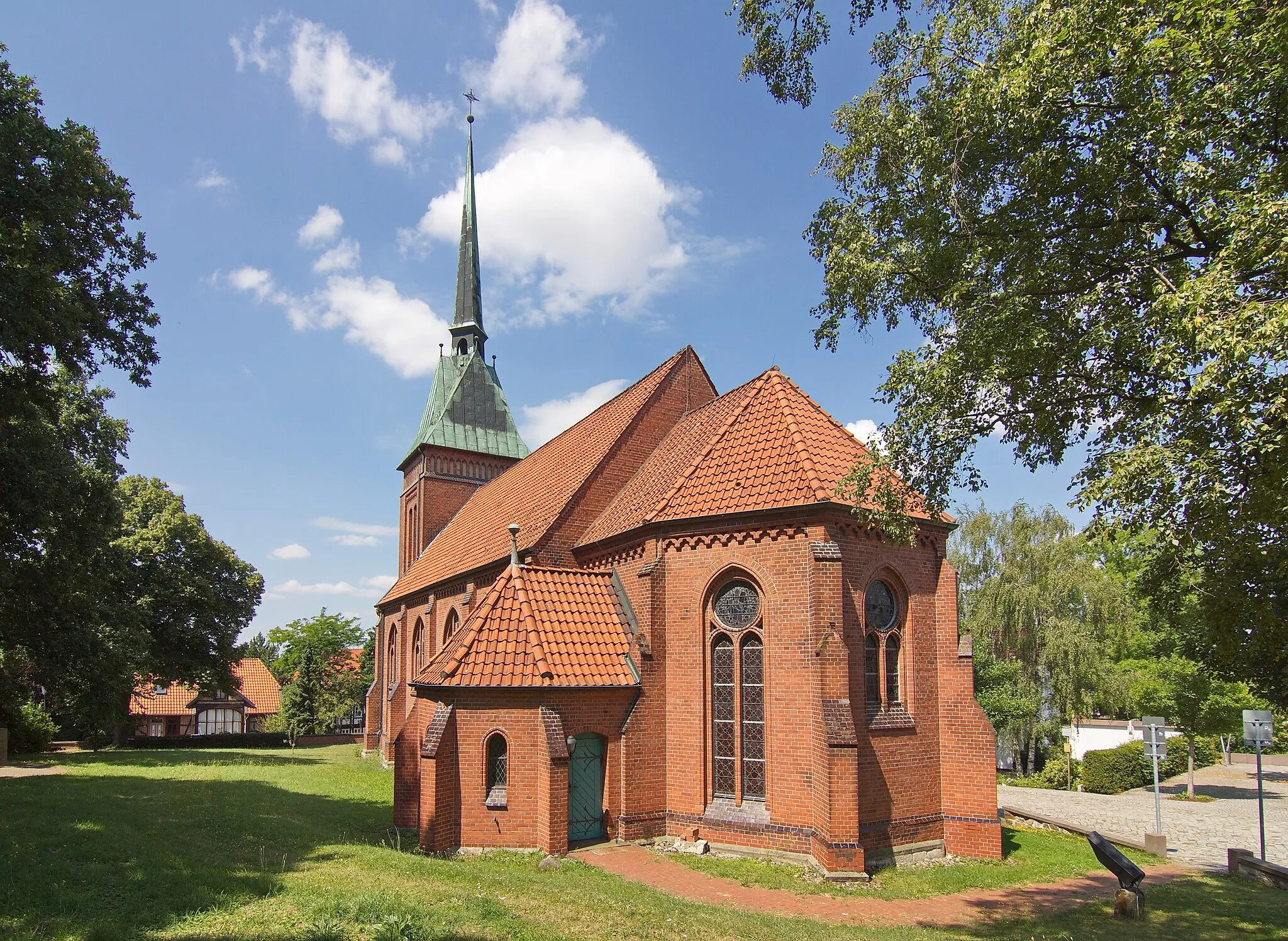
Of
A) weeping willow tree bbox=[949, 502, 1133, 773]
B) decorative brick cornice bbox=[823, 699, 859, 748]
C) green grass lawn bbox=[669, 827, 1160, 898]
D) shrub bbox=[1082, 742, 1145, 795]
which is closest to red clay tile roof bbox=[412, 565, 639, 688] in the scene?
green grass lawn bbox=[669, 827, 1160, 898]

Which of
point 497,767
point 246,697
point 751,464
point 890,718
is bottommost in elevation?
point 246,697

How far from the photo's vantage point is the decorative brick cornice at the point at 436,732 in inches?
570

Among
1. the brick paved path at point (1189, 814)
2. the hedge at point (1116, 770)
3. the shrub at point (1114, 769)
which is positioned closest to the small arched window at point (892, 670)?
the brick paved path at point (1189, 814)

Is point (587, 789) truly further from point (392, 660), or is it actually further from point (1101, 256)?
point (392, 660)

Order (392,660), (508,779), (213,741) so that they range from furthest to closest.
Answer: (213,741)
(392,660)
(508,779)

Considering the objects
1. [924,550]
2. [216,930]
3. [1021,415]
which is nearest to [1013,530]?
[924,550]

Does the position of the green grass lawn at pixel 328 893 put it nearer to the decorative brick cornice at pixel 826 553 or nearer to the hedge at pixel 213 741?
the decorative brick cornice at pixel 826 553

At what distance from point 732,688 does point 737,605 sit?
1599 millimetres

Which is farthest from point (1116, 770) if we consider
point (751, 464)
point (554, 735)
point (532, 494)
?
point (554, 735)

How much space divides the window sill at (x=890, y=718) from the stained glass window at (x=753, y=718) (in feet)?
6.68

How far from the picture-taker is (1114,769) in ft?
105

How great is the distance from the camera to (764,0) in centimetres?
927

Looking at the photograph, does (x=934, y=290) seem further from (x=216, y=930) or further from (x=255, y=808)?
(x=255, y=808)

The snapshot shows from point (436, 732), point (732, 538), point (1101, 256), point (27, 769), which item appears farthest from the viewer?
point (27, 769)
